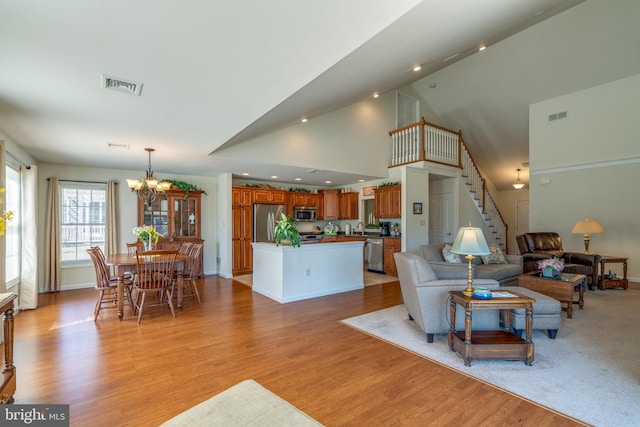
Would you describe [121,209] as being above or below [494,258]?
above

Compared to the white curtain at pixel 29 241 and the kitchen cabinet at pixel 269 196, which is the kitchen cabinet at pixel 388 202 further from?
the white curtain at pixel 29 241

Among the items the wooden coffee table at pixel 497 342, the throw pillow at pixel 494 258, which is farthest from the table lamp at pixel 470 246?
the throw pillow at pixel 494 258

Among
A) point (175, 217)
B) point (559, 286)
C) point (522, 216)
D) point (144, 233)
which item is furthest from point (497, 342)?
point (522, 216)

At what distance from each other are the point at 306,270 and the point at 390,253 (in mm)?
2942

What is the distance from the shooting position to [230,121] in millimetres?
3617

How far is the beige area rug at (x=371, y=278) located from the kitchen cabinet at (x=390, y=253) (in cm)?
16

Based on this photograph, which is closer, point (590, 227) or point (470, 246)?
point (470, 246)

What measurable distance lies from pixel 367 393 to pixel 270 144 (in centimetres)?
453

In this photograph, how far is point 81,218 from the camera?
20.4 feet

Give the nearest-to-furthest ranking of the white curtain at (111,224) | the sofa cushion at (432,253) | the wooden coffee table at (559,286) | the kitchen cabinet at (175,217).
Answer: the wooden coffee table at (559,286), the sofa cushion at (432,253), the white curtain at (111,224), the kitchen cabinet at (175,217)

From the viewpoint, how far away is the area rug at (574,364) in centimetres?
214

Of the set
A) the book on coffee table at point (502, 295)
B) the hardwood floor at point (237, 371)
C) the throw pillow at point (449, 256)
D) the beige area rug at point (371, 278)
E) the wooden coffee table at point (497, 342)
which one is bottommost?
the beige area rug at point (371, 278)

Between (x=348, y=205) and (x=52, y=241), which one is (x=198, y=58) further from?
(x=348, y=205)

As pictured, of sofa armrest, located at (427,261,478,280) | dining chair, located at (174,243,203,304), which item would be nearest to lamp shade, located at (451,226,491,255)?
sofa armrest, located at (427,261,478,280)
